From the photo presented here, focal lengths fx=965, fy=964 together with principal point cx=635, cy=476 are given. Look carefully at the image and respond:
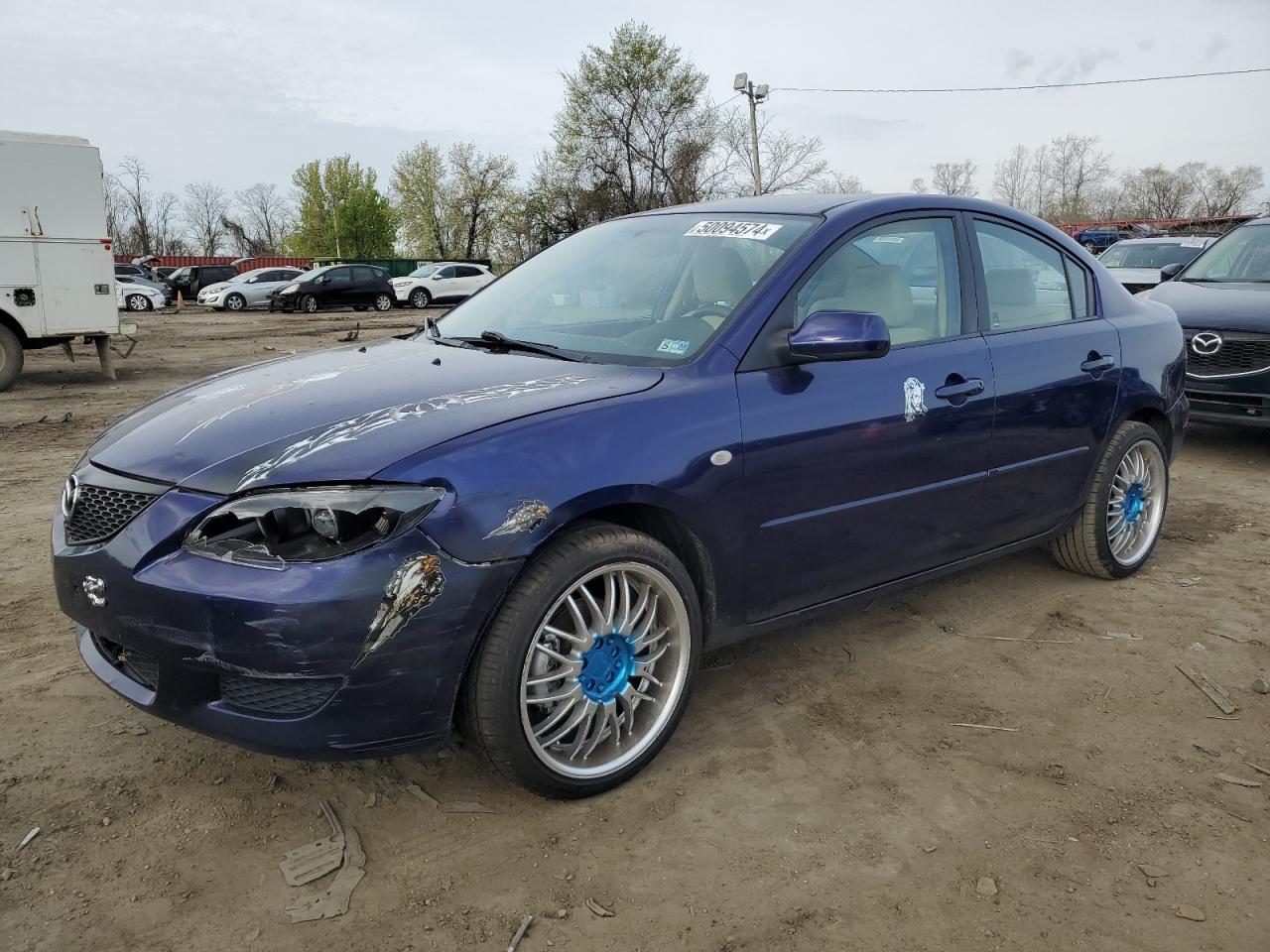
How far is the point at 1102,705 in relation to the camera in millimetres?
3303

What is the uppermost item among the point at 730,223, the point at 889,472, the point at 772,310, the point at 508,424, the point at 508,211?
the point at 508,211

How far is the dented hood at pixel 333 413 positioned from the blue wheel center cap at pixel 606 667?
0.68 metres

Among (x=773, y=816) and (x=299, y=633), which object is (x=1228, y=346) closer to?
(x=773, y=816)

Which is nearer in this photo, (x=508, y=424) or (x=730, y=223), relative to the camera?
(x=508, y=424)

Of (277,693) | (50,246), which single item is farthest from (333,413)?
(50,246)

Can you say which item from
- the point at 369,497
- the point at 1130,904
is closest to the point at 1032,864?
the point at 1130,904

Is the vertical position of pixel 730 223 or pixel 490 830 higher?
pixel 730 223

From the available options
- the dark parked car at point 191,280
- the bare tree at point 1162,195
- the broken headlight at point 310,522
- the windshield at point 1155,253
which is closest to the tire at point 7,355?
the broken headlight at point 310,522

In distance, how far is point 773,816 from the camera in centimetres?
263

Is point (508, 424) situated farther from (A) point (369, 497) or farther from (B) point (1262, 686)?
(B) point (1262, 686)

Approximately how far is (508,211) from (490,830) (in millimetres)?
60662

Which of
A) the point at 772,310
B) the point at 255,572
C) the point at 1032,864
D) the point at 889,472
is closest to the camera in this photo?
the point at 255,572

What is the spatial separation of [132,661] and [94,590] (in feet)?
0.72

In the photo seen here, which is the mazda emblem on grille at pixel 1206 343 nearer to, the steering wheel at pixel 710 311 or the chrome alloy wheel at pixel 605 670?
Answer: the steering wheel at pixel 710 311
